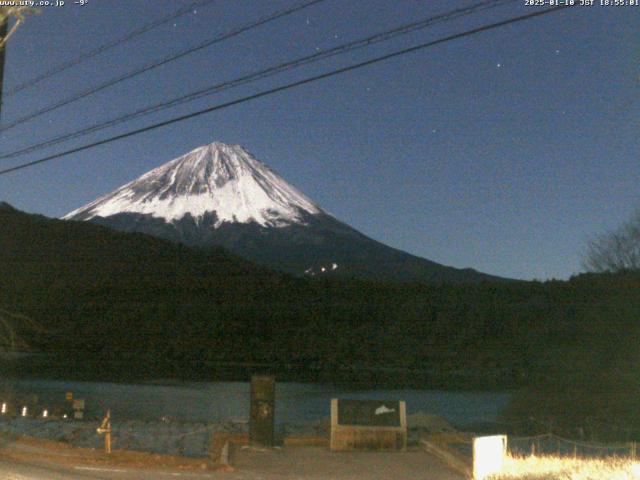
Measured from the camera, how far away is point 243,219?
574 ft

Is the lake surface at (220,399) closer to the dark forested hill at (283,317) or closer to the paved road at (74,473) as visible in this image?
the dark forested hill at (283,317)

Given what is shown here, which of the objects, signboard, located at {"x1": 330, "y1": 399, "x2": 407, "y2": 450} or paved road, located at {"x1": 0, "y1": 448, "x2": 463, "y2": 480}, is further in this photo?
signboard, located at {"x1": 330, "y1": 399, "x2": 407, "y2": 450}

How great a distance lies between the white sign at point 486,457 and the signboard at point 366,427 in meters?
4.64

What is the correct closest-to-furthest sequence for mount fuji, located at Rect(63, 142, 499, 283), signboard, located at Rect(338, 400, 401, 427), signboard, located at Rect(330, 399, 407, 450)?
signboard, located at Rect(330, 399, 407, 450) < signboard, located at Rect(338, 400, 401, 427) < mount fuji, located at Rect(63, 142, 499, 283)

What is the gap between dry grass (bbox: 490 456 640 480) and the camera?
10516 mm

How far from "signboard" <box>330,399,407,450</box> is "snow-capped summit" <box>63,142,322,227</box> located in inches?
5398

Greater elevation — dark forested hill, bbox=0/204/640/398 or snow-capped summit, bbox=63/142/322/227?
snow-capped summit, bbox=63/142/322/227

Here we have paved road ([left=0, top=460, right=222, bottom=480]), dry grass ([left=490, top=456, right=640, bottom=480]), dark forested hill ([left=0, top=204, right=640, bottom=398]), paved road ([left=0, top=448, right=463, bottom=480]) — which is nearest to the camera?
dry grass ([left=490, top=456, right=640, bottom=480])

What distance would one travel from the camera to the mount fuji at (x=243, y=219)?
484ft

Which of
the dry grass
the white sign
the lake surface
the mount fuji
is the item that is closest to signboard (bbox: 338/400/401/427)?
the dry grass

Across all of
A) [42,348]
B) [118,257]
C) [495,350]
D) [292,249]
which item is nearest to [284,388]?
[495,350]

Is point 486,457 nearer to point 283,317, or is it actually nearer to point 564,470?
point 564,470

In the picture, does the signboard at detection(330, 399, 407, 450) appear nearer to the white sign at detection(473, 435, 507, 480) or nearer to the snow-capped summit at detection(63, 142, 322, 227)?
the white sign at detection(473, 435, 507, 480)

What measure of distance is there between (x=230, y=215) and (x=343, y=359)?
104775mm
